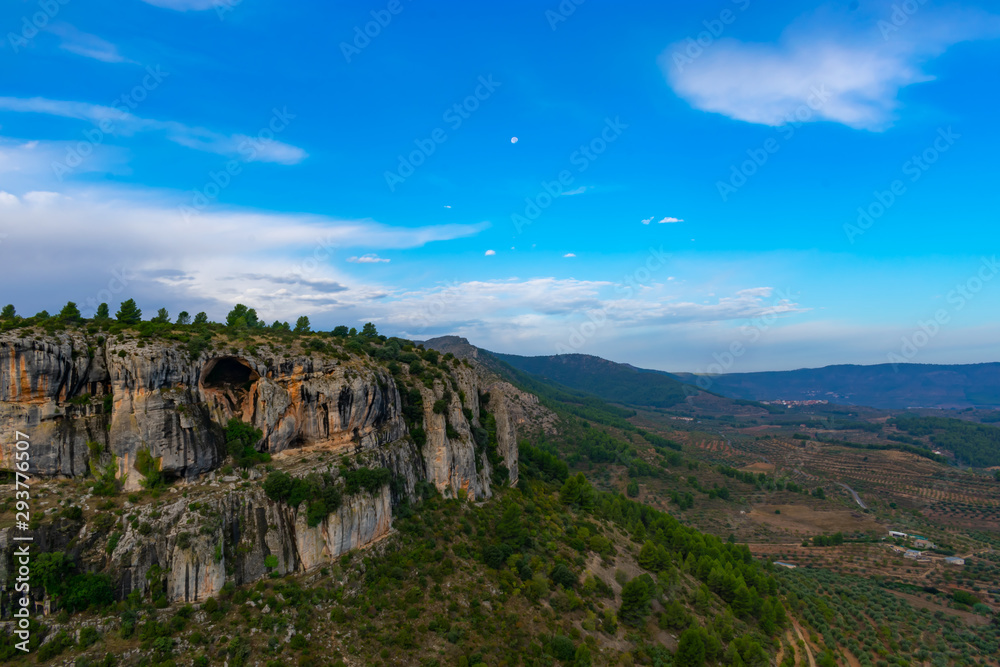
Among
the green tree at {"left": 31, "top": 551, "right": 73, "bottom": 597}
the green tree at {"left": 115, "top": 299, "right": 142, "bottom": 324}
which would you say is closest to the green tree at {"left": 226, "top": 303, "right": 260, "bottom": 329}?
the green tree at {"left": 115, "top": 299, "right": 142, "bottom": 324}

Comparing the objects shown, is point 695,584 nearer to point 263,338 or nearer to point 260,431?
point 260,431

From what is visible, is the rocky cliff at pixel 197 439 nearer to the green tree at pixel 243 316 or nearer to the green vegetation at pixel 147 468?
the green vegetation at pixel 147 468

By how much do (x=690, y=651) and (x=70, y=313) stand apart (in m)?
70.2

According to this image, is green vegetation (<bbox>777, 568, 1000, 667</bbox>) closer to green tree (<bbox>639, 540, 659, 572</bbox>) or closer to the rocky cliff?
green tree (<bbox>639, 540, 659, 572</bbox>)

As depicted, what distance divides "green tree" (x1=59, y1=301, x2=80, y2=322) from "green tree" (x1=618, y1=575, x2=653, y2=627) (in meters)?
64.6

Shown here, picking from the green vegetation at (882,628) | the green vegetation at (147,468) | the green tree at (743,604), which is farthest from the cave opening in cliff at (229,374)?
the green vegetation at (882,628)

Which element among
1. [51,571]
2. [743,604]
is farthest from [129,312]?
[743,604]

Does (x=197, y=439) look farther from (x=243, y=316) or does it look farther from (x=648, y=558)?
(x=648, y=558)

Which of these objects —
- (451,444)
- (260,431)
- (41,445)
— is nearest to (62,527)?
(41,445)

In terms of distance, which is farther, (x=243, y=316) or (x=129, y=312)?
(x=243, y=316)

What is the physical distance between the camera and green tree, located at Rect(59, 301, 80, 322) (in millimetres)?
44219

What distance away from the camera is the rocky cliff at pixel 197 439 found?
3703cm

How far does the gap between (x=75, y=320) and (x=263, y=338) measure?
52.9 ft

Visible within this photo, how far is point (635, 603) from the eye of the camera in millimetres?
53406
